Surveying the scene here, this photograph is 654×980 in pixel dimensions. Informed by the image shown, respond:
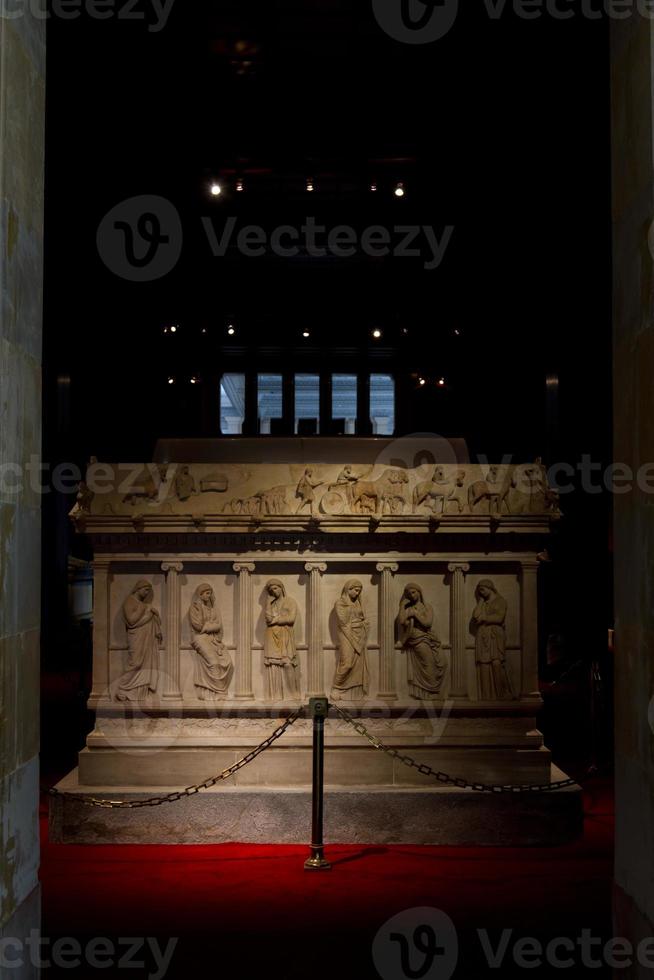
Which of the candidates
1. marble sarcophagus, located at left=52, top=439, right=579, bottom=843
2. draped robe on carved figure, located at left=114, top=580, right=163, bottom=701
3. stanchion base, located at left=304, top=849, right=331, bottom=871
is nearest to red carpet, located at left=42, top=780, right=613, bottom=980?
stanchion base, located at left=304, top=849, right=331, bottom=871

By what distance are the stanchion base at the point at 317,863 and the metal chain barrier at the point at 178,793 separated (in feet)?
3.09

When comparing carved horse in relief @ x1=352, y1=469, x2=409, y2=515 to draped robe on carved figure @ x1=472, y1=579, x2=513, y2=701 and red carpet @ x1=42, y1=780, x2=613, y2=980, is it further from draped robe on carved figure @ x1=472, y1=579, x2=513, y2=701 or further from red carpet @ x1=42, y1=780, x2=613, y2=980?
red carpet @ x1=42, y1=780, x2=613, y2=980

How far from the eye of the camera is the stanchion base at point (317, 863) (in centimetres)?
716

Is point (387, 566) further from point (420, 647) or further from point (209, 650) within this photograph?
point (209, 650)

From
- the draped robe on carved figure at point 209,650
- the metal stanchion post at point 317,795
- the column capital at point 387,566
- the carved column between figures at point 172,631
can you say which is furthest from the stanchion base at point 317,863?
the column capital at point 387,566

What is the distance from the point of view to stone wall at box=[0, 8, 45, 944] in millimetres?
3725

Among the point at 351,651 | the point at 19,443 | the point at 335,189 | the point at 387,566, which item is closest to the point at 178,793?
the point at 351,651

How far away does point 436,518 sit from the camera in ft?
26.9

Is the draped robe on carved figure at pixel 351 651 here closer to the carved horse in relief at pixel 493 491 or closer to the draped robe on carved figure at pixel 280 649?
the draped robe on carved figure at pixel 280 649

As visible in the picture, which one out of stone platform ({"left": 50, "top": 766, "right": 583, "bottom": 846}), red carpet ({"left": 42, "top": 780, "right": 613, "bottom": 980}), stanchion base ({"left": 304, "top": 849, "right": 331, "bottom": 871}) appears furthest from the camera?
stone platform ({"left": 50, "top": 766, "right": 583, "bottom": 846})

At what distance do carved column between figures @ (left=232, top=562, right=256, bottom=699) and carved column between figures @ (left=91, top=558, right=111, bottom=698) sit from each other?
1.20 meters

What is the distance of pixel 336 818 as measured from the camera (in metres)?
7.86

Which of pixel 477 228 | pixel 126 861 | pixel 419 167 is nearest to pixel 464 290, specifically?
pixel 477 228

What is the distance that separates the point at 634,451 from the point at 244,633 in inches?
200
